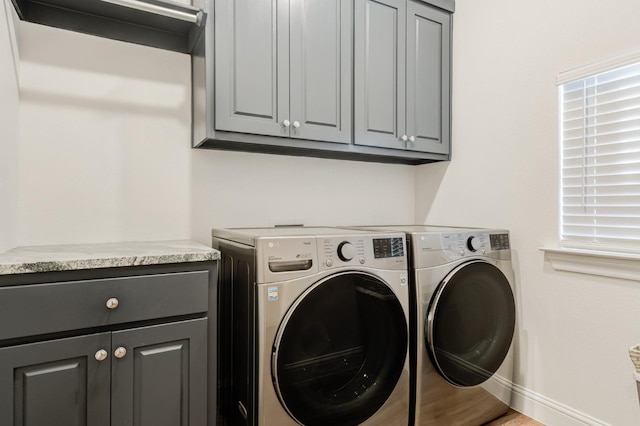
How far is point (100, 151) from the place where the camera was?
5.46 ft

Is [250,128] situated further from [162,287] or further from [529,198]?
[529,198]

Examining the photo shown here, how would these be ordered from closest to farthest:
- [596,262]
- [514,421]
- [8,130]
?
1. [8,130]
2. [596,262]
3. [514,421]

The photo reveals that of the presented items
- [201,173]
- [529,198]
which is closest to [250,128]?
[201,173]

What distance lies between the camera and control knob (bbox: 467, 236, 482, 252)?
67.4 inches

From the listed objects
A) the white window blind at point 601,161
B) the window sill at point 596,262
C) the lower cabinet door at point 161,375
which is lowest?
the lower cabinet door at point 161,375

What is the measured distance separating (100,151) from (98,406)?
3.61 feet

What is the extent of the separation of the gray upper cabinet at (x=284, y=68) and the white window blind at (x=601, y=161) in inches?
42.1

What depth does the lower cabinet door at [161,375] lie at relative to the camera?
1131mm

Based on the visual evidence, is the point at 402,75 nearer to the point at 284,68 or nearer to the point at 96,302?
the point at 284,68

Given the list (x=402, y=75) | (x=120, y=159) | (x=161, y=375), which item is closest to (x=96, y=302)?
(x=161, y=375)

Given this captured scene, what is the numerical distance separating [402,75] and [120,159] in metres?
1.57

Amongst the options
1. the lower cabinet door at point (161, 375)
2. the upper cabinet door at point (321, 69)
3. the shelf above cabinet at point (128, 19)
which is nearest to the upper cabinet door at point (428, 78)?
the upper cabinet door at point (321, 69)

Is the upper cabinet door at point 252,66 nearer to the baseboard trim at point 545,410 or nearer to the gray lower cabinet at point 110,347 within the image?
the gray lower cabinet at point 110,347

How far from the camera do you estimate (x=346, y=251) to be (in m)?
1.38
